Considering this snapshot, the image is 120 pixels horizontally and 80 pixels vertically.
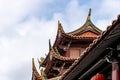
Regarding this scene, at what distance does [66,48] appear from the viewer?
35.9 metres

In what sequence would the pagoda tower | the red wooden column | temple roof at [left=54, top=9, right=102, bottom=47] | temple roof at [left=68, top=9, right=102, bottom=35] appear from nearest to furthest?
the red wooden column < the pagoda tower < temple roof at [left=54, top=9, right=102, bottom=47] < temple roof at [left=68, top=9, right=102, bottom=35]

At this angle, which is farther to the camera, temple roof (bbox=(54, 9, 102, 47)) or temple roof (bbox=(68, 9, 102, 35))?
temple roof (bbox=(68, 9, 102, 35))

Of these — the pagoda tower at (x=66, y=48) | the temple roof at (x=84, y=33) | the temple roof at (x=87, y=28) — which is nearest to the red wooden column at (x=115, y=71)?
the pagoda tower at (x=66, y=48)

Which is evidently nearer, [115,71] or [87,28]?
[115,71]

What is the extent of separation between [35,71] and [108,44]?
76.0 ft

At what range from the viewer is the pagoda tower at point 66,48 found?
3466 cm

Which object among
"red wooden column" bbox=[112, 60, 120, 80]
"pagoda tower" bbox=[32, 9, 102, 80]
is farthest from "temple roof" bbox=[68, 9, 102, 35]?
"red wooden column" bbox=[112, 60, 120, 80]

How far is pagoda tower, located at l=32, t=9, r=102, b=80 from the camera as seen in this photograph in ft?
114

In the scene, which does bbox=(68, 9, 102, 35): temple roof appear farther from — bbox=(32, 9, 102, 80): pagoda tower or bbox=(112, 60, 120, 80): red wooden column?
bbox=(112, 60, 120, 80): red wooden column

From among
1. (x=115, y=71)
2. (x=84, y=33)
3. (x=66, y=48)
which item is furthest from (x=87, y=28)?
(x=115, y=71)

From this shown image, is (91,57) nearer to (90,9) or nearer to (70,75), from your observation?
(70,75)

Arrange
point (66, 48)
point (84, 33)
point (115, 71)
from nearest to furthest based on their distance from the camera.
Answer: point (115, 71) < point (66, 48) < point (84, 33)

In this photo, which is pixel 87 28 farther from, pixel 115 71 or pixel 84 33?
pixel 115 71

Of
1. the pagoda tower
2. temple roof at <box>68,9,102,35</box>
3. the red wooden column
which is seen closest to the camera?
the red wooden column
